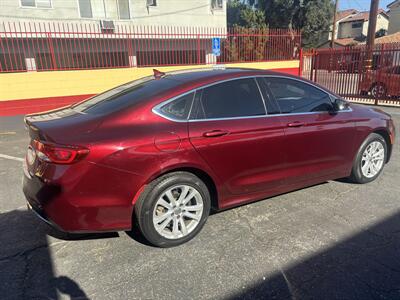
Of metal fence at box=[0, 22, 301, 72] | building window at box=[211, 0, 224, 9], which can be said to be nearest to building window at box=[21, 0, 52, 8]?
metal fence at box=[0, 22, 301, 72]

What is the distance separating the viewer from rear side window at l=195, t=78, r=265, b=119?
3.12 meters

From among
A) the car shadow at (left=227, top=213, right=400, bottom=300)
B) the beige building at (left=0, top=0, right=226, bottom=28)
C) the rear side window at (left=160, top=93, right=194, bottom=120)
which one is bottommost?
the car shadow at (left=227, top=213, right=400, bottom=300)

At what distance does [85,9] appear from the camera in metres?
15.1

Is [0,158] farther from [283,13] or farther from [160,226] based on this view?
[283,13]

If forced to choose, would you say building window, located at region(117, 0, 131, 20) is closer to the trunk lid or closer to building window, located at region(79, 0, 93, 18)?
building window, located at region(79, 0, 93, 18)

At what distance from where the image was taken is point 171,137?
9.29ft

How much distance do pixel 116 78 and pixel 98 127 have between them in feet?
25.2

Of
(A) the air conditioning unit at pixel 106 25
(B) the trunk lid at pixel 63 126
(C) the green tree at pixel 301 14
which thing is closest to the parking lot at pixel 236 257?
(B) the trunk lid at pixel 63 126

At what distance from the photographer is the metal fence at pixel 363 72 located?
1062 cm

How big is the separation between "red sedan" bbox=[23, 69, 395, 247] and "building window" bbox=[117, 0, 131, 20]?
14210mm

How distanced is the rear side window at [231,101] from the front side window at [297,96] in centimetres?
26

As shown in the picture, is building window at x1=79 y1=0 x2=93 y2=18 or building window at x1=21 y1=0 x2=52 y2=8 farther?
building window at x1=79 y1=0 x2=93 y2=18

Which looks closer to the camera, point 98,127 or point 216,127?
point 98,127

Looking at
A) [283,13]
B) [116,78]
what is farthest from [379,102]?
[283,13]
